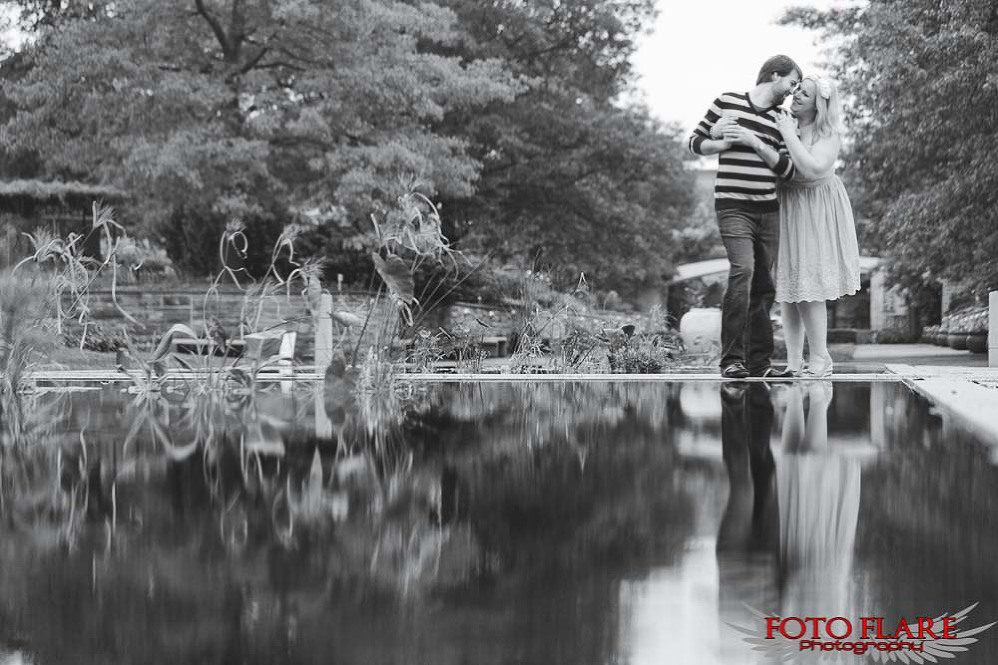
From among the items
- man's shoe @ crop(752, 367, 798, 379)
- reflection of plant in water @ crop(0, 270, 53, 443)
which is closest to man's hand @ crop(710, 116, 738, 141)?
man's shoe @ crop(752, 367, 798, 379)

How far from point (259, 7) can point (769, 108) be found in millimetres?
12691

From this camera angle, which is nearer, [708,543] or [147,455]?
[708,543]

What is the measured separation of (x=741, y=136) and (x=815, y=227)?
0.73 m

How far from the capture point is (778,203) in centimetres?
572

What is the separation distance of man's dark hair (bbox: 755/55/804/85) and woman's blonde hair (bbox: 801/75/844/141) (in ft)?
0.37

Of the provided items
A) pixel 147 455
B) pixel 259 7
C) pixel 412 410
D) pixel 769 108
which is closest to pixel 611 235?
pixel 259 7

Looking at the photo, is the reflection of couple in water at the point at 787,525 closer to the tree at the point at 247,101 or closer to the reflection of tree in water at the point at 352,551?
the reflection of tree in water at the point at 352,551

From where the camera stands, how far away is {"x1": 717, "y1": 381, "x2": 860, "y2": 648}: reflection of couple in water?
1.21m

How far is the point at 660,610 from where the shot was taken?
117 centimetres

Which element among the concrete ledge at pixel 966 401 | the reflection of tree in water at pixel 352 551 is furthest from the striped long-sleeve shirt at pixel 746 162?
the reflection of tree in water at pixel 352 551

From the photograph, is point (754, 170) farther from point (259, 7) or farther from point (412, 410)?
point (259, 7)

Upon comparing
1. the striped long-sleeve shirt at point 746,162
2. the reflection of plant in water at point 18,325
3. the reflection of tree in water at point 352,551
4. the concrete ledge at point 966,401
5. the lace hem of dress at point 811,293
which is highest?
the striped long-sleeve shirt at point 746,162

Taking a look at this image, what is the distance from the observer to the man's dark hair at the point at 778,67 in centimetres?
552

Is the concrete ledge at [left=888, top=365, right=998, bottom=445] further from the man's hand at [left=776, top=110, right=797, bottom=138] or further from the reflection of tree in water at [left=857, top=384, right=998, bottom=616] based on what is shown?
the man's hand at [left=776, top=110, right=797, bottom=138]
